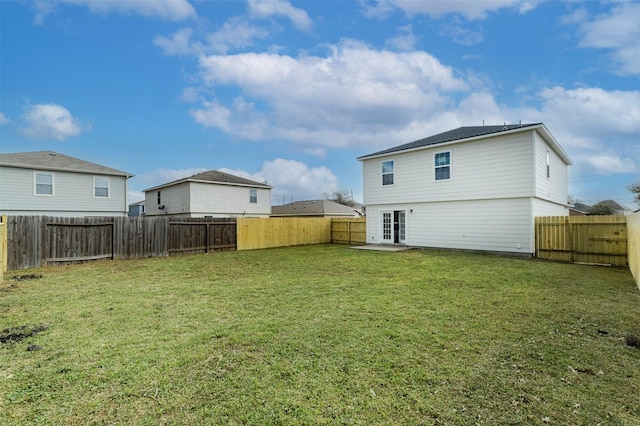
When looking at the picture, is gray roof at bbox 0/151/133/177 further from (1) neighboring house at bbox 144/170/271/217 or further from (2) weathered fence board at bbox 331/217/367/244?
(2) weathered fence board at bbox 331/217/367/244

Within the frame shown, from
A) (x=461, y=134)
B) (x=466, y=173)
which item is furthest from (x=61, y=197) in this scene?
(x=461, y=134)

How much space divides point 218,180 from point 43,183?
10214 mm

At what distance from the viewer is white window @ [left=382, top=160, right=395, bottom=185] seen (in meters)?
16.6

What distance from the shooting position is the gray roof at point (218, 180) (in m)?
23.1

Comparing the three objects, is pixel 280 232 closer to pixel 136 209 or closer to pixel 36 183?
pixel 36 183

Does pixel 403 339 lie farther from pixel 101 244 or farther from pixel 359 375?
pixel 101 244

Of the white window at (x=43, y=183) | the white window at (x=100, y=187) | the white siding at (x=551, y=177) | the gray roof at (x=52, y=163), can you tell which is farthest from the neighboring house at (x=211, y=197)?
the white siding at (x=551, y=177)

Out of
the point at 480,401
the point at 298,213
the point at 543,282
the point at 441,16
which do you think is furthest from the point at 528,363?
the point at 298,213

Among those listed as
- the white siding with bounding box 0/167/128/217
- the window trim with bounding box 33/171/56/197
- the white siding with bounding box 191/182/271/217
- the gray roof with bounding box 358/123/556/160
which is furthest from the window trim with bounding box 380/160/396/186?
the window trim with bounding box 33/171/56/197

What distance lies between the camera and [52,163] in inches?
684

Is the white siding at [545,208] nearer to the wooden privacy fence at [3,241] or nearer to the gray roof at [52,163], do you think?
the wooden privacy fence at [3,241]

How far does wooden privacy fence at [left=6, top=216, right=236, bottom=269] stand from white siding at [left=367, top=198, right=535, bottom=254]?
31.4 ft

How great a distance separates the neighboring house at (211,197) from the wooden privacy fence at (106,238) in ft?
27.5

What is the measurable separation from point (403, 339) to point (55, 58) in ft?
54.1
